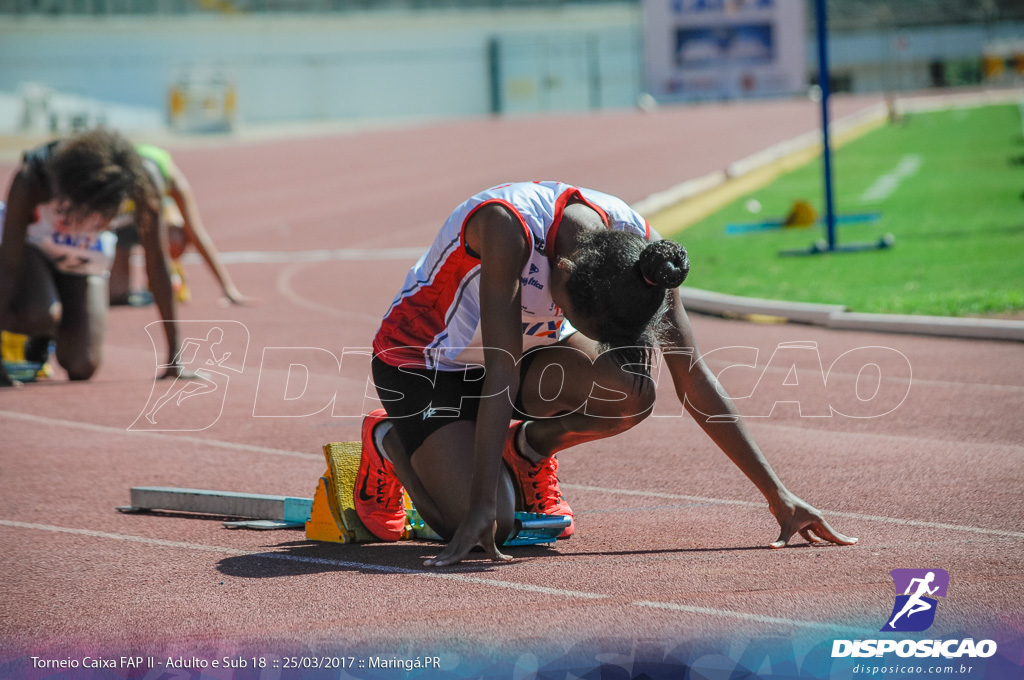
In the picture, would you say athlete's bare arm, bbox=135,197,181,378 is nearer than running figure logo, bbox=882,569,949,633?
No

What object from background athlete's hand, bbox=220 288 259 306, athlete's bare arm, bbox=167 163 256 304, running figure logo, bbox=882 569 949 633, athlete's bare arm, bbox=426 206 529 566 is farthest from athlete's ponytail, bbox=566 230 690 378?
background athlete's hand, bbox=220 288 259 306

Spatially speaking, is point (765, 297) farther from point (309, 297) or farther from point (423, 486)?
point (423, 486)

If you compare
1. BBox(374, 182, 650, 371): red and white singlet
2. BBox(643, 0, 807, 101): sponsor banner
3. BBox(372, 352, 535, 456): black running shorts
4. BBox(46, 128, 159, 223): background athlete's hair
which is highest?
BBox(643, 0, 807, 101): sponsor banner

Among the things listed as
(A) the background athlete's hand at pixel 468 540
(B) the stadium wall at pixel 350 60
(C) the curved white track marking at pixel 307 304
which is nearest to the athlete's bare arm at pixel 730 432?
(A) the background athlete's hand at pixel 468 540

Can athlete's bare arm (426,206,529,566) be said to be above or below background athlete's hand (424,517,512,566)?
above

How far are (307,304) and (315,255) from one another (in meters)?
4.83

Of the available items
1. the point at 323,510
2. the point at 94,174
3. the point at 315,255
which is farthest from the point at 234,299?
the point at 323,510

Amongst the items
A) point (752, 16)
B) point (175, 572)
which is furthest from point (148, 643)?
point (752, 16)

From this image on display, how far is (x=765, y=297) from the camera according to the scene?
34.7 ft

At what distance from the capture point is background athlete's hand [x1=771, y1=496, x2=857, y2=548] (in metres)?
4.24

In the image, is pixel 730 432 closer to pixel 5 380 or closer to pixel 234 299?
pixel 5 380

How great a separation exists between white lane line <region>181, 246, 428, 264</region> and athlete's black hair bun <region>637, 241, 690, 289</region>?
11.7 meters

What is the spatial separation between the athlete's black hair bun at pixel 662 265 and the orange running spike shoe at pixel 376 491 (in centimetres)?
144

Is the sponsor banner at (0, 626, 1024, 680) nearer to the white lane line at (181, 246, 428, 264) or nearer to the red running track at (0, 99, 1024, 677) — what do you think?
the red running track at (0, 99, 1024, 677)
